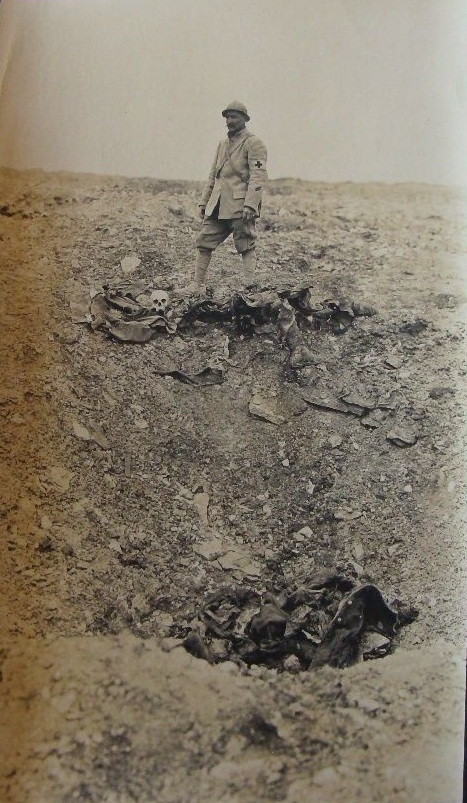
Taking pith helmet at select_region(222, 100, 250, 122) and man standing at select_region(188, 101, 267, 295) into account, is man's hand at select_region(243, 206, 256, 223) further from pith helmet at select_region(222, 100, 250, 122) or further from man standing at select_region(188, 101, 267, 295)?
pith helmet at select_region(222, 100, 250, 122)

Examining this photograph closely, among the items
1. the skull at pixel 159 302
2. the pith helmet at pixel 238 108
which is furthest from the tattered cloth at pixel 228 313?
the pith helmet at pixel 238 108

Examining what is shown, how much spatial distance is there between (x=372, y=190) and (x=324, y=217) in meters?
0.19

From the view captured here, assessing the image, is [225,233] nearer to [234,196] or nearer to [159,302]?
[234,196]

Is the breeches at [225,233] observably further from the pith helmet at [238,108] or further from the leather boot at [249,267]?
the pith helmet at [238,108]

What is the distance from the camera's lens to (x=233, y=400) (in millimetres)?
2381

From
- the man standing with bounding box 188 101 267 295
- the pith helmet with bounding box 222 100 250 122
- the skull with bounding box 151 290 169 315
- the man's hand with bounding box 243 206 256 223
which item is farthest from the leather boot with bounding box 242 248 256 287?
the pith helmet with bounding box 222 100 250 122

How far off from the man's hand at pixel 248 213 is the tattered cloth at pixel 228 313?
0.25 metres

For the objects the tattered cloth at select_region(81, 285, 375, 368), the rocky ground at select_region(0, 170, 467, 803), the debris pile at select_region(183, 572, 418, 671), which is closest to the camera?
the rocky ground at select_region(0, 170, 467, 803)

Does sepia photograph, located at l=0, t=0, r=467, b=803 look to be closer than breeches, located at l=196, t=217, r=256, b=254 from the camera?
Yes

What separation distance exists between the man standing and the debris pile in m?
1.03

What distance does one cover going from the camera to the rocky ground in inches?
78.2

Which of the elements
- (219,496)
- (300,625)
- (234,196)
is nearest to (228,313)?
(234,196)

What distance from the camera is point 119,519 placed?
2.24 meters

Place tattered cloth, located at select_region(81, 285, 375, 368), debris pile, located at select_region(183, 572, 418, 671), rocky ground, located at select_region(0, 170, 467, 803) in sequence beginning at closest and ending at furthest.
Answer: rocky ground, located at select_region(0, 170, 467, 803) < debris pile, located at select_region(183, 572, 418, 671) < tattered cloth, located at select_region(81, 285, 375, 368)
